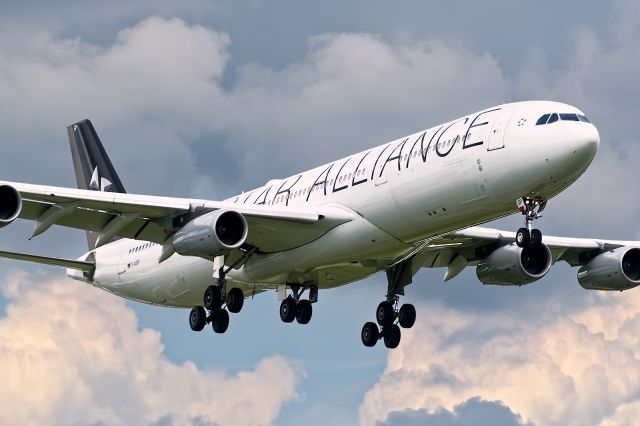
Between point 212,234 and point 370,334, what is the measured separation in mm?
11446

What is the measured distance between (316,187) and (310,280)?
14.0 ft

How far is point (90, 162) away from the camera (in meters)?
74.3

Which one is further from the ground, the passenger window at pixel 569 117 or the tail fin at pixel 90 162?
the tail fin at pixel 90 162

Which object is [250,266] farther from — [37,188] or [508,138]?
[508,138]

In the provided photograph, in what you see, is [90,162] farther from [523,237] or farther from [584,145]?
[584,145]

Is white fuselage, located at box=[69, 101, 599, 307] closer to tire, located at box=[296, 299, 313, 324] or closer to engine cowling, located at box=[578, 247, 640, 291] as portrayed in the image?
tire, located at box=[296, 299, 313, 324]

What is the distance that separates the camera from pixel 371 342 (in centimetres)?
6369

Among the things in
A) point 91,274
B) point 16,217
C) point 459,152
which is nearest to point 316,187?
point 459,152

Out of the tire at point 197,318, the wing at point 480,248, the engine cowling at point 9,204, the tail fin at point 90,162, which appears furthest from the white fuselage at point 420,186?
the tail fin at point 90,162

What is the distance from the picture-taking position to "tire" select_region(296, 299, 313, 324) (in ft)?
202

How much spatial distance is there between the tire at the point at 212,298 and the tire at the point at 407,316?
790 cm

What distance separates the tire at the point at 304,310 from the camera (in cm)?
6153

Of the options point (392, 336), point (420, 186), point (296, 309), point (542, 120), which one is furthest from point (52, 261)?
point (542, 120)

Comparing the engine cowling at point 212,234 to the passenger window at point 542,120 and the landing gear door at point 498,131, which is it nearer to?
the landing gear door at point 498,131
